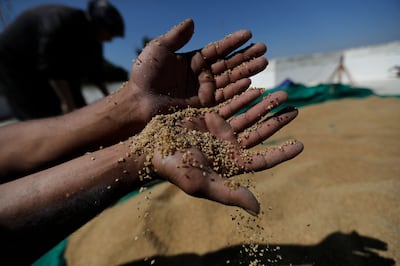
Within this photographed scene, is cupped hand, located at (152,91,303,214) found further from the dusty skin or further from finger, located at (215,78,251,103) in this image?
the dusty skin

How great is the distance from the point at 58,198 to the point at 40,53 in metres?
2.16

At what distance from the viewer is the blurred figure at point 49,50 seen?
270 cm

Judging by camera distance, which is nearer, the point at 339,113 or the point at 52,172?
the point at 52,172

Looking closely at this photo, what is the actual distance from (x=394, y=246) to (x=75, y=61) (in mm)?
3015

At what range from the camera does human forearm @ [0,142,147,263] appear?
3.27ft

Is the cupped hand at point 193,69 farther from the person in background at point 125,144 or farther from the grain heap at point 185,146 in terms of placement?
the grain heap at point 185,146

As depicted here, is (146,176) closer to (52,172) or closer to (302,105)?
(52,172)

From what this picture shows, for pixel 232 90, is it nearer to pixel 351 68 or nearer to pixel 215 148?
pixel 215 148

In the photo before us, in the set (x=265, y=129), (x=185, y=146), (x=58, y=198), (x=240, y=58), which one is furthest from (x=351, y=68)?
(x=58, y=198)

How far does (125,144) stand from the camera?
4.17 ft

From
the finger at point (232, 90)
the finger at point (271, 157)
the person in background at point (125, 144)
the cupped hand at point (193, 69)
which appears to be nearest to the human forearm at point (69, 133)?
the person in background at point (125, 144)

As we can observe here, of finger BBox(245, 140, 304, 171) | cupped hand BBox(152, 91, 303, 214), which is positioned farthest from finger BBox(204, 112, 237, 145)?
finger BBox(245, 140, 304, 171)

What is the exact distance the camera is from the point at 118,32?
118 inches

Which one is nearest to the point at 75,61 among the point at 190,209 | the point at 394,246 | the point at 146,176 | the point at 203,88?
the point at 203,88
